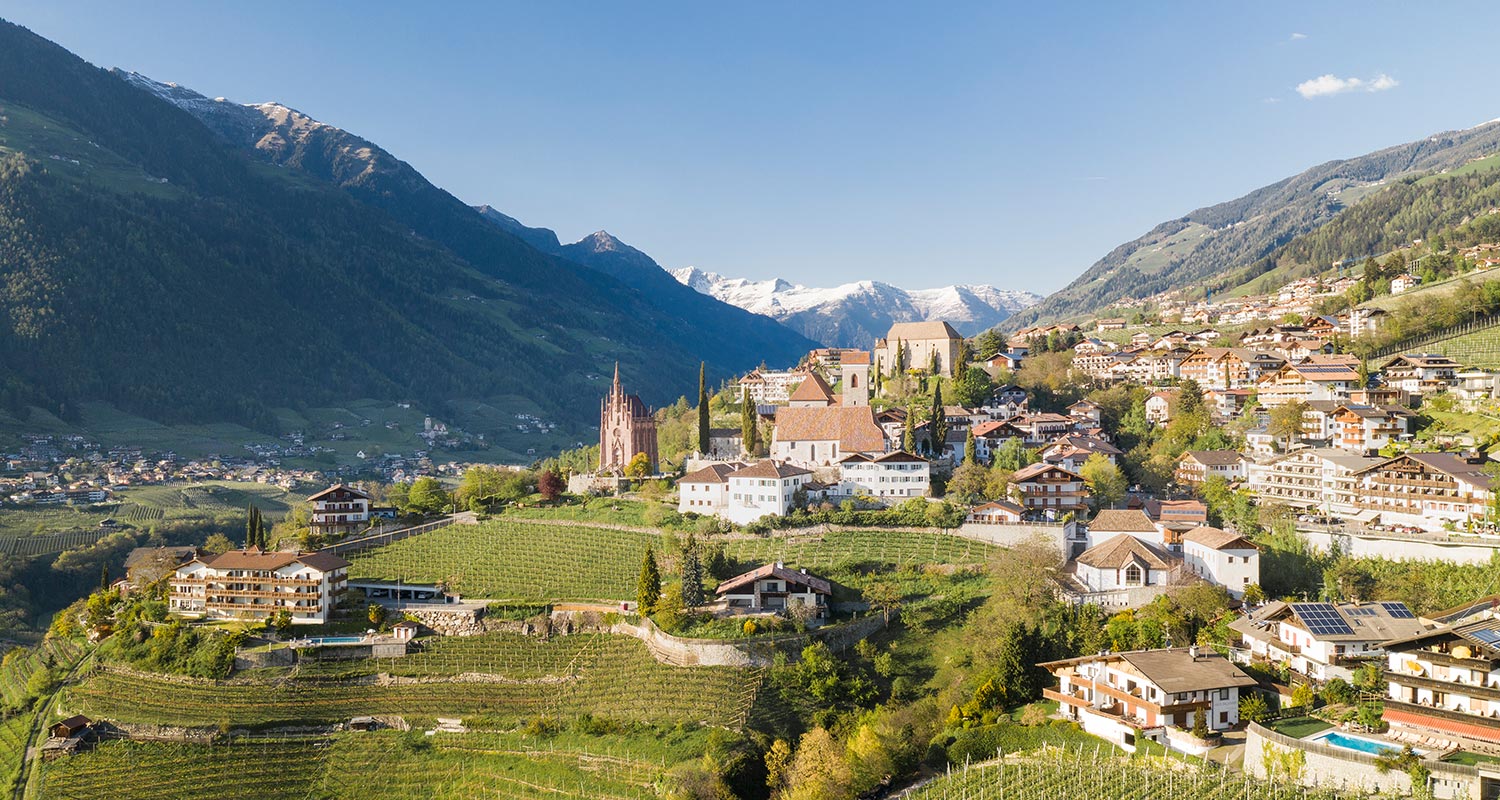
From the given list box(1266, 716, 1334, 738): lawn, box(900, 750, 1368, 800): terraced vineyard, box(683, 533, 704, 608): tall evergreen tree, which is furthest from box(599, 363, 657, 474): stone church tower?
box(1266, 716, 1334, 738): lawn

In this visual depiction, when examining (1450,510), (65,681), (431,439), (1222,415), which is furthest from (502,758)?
(431,439)

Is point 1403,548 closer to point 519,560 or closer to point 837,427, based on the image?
point 837,427

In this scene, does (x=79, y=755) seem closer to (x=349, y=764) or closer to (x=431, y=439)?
(x=349, y=764)

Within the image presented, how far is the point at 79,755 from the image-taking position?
47.9 m

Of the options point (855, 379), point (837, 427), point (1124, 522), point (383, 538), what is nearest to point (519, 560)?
point (383, 538)

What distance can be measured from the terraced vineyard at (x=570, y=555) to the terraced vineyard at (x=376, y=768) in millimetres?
13253

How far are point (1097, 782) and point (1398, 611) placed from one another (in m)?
16.7

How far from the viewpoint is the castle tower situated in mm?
89500

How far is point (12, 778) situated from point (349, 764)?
19557mm

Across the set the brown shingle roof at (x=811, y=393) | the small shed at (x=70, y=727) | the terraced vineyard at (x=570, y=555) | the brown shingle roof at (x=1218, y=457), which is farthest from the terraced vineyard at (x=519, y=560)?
the brown shingle roof at (x=1218, y=457)

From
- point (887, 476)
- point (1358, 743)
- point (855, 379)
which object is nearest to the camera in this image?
point (1358, 743)

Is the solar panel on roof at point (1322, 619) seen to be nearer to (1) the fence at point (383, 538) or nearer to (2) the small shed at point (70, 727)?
(1) the fence at point (383, 538)

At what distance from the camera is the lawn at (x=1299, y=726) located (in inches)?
1243

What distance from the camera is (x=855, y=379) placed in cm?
9112
